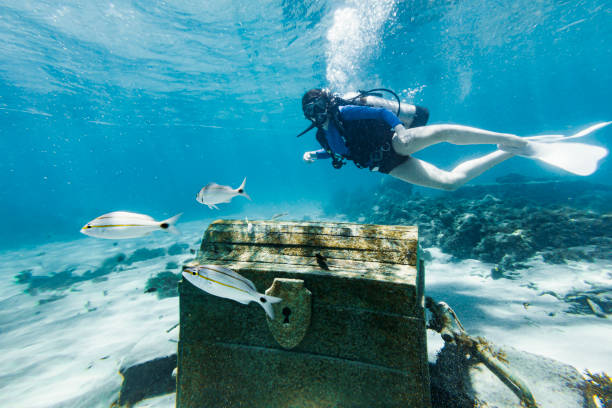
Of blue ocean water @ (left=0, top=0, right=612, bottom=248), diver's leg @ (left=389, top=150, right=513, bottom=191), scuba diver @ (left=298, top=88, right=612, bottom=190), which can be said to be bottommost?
diver's leg @ (left=389, top=150, right=513, bottom=191)

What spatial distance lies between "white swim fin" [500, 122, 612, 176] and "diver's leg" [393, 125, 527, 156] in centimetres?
13

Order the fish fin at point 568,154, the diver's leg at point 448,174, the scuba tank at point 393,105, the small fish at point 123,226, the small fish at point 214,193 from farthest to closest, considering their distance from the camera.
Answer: the scuba tank at point 393,105, the diver's leg at point 448,174, the fish fin at point 568,154, the small fish at point 214,193, the small fish at point 123,226

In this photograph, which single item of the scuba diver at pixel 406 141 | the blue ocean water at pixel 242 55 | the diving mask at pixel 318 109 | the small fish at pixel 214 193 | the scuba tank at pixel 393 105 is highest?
the blue ocean water at pixel 242 55

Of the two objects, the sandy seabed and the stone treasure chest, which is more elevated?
the stone treasure chest

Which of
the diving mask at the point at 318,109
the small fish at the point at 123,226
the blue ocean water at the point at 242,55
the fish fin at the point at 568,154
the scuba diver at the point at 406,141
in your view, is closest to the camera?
the small fish at the point at 123,226

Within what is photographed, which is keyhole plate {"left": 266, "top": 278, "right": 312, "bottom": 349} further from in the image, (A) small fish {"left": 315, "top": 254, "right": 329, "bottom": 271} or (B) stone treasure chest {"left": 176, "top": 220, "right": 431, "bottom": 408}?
(A) small fish {"left": 315, "top": 254, "right": 329, "bottom": 271}

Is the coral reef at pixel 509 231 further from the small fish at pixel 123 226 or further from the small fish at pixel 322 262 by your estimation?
the small fish at pixel 123 226

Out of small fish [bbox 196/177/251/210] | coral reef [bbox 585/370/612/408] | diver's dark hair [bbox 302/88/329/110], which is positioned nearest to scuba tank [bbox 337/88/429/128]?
diver's dark hair [bbox 302/88/329/110]

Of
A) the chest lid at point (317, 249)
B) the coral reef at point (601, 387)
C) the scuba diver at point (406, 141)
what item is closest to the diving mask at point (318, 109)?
the scuba diver at point (406, 141)

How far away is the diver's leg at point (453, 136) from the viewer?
336 centimetres

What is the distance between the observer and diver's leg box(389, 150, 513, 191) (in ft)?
12.2

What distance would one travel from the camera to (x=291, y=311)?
5.57 ft

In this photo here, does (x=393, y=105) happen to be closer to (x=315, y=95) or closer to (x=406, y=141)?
(x=406, y=141)

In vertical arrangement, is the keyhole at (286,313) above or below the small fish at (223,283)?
below
